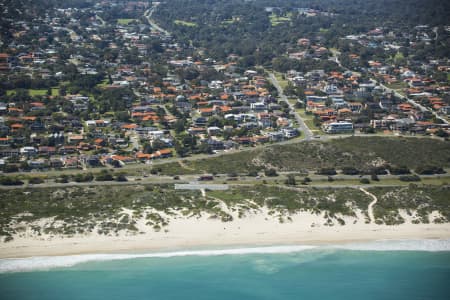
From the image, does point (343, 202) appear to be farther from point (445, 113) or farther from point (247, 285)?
point (445, 113)

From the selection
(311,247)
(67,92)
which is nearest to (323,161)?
(311,247)

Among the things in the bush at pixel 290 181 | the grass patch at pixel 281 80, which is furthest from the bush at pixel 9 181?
the grass patch at pixel 281 80

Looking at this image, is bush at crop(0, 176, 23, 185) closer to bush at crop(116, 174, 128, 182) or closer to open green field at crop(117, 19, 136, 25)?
bush at crop(116, 174, 128, 182)

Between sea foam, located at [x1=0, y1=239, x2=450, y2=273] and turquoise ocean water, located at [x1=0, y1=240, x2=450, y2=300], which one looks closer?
turquoise ocean water, located at [x1=0, y1=240, x2=450, y2=300]

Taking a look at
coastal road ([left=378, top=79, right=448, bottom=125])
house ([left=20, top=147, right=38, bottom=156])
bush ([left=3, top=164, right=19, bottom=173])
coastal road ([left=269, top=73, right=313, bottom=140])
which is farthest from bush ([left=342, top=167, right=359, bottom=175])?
bush ([left=3, top=164, right=19, bottom=173])

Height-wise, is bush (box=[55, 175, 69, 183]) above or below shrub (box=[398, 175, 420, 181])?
above

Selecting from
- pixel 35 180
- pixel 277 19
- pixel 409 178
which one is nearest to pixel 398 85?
pixel 409 178

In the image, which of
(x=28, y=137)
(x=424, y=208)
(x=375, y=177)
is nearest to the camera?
(x=424, y=208)
